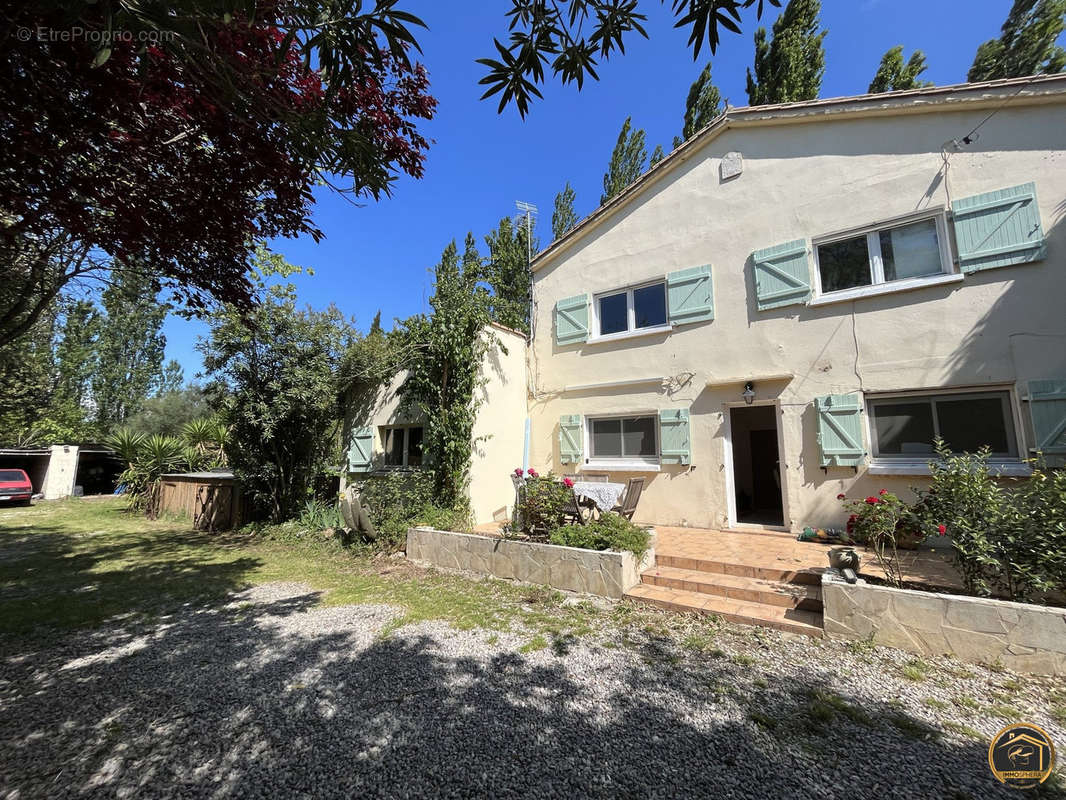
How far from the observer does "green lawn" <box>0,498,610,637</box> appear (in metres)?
4.80

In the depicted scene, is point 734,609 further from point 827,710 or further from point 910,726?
point 910,726

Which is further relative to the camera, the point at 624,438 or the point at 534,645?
the point at 624,438

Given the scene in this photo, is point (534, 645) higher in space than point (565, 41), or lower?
lower

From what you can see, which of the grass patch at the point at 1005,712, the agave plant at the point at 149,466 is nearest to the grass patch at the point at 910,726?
the grass patch at the point at 1005,712

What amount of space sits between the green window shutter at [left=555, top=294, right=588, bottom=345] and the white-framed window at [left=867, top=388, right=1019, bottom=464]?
18.2ft

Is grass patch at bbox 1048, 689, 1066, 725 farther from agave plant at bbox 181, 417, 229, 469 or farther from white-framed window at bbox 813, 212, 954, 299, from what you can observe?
agave plant at bbox 181, 417, 229, 469

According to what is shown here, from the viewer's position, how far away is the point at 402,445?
10078mm

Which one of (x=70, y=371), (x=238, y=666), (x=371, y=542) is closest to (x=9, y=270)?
(x=238, y=666)

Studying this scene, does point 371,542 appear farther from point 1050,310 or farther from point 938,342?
point 1050,310

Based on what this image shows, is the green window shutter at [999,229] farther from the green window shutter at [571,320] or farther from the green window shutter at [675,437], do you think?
the green window shutter at [571,320]

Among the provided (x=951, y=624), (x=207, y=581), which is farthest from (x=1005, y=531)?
(x=207, y=581)

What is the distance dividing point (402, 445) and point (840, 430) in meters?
8.82

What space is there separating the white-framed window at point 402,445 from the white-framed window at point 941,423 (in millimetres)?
8832

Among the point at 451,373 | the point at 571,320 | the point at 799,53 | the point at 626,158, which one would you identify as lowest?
the point at 451,373
